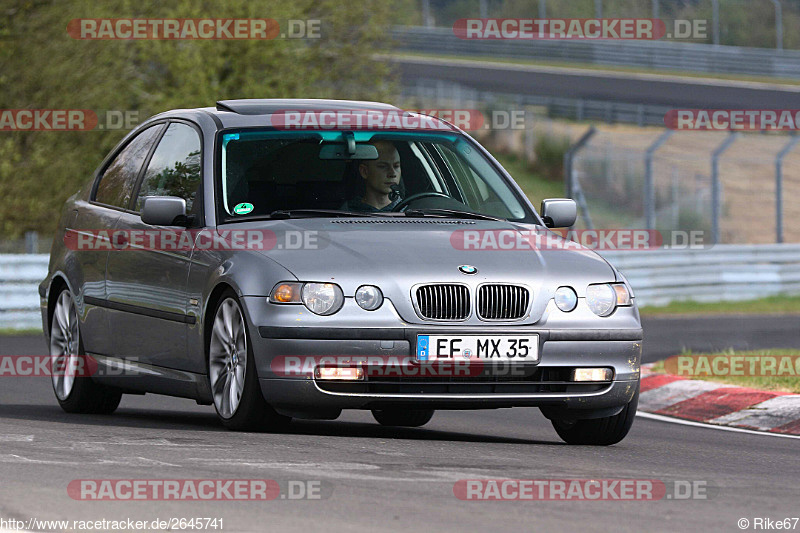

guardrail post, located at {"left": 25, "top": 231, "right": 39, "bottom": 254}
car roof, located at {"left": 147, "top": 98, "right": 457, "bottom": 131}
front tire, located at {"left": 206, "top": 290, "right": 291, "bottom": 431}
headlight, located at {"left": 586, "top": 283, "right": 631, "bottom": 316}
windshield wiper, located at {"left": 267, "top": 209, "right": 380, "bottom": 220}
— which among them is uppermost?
car roof, located at {"left": 147, "top": 98, "right": 457, "bottom": 131}

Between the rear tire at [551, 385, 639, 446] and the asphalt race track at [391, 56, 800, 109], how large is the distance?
131 feet

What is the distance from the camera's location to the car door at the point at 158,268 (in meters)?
8.92

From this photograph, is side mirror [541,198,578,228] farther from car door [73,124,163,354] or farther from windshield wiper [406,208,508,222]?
car door [73,124,163,354]

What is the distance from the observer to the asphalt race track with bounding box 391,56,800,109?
164ft

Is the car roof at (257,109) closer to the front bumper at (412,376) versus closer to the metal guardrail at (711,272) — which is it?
the front bumper at (412,376)

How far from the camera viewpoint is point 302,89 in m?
32.0

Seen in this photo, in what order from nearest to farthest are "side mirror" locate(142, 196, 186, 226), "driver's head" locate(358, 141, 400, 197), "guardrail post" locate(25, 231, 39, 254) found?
"side mirror" locate(142, 196, 186, 226), "driver's head" locate(358, 141, 400, 197), "guardrail post" locate(25, 231, 39, 254)

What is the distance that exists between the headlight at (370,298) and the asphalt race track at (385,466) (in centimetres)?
67

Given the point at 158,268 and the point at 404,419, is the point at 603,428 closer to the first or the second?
the point at 404,419

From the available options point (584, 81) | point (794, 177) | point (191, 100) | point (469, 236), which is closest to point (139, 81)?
point (191, 100)

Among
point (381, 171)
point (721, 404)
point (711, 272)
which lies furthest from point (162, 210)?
point (711, 272)

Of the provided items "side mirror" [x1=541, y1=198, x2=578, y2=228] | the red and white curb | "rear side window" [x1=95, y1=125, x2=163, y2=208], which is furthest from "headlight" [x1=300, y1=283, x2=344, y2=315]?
the red and white curb

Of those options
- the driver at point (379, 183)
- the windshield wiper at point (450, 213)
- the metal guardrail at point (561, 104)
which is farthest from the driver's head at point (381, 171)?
the metal guardrail at point (561, 104)

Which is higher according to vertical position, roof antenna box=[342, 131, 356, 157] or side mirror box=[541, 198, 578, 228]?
roof antenna box=[342, 131, 356, 157]
